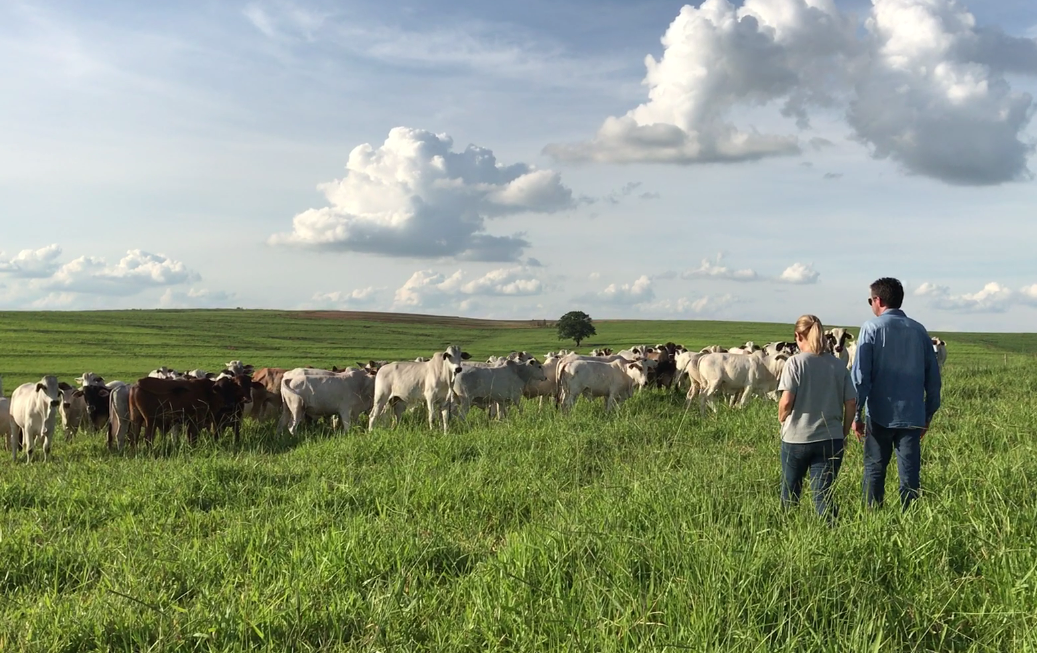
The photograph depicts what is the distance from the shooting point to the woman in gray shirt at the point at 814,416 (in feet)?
21.9

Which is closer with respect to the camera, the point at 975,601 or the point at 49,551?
the point at 975,601

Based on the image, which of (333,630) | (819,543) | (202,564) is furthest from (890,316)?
(202,564)

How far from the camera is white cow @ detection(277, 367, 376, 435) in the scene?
17.4m

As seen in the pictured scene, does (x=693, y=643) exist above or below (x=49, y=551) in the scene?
above

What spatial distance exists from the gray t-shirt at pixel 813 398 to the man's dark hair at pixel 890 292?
0.90 metres

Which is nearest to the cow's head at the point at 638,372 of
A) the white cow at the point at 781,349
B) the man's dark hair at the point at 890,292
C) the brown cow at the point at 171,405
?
the white cow at the point at 781,349

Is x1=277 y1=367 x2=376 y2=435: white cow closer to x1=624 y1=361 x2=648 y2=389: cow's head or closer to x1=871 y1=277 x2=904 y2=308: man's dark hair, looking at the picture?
x1=624 y1=361 x2=648 y2=389: cow's head

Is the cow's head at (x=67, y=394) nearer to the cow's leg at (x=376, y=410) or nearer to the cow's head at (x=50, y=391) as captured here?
the cow's head at (x=50, y=391)

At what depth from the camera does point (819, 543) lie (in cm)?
515

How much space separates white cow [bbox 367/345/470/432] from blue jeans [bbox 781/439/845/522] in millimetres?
10380

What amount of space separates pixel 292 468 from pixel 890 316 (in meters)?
7.97

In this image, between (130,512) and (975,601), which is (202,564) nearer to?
(130,512)

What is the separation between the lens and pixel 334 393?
58.3 ft

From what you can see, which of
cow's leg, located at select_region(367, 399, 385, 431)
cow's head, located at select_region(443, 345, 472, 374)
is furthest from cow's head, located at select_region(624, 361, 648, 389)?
cow's leg, located at select_region(367, 399, 385, 431)
